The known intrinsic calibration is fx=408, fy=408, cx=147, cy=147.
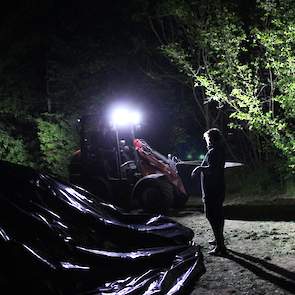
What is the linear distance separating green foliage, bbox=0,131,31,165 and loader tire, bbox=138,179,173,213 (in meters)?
5.95

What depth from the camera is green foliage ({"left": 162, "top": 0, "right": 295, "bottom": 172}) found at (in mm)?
8188

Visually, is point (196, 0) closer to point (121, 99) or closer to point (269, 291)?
point (121, 99)

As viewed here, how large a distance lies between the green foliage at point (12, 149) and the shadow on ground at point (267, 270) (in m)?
9.61

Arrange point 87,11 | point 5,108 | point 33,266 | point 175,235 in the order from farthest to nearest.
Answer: point 87,11 → point 5,108 → point 175,235 → point 33,266

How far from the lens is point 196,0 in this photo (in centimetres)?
1027

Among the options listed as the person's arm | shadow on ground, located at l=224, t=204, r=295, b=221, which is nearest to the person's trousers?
the person's arm

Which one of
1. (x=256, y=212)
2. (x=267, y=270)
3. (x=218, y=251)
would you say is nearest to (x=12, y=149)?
(x=256, y=212)

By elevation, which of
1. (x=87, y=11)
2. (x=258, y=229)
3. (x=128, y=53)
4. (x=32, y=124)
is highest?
(x=87, y=11)

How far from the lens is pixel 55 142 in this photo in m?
13.4

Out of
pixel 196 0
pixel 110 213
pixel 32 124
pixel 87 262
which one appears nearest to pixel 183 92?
pixel 196 0

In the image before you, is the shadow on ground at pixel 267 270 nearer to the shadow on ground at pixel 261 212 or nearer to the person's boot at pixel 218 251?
the person's boot at pixel 218 251

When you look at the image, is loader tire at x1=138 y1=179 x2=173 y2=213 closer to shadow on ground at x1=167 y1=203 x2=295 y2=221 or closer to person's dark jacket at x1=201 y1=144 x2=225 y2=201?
shadow on ground at x1=167 y1=203 x2=295 y2=221

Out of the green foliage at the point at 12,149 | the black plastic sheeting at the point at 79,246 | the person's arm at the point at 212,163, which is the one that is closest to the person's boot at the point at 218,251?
the black plastic sheeting at the point at 79,246

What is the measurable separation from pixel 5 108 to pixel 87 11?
4421mm
